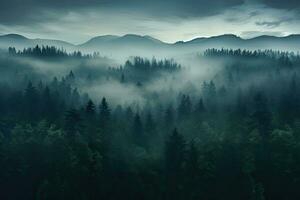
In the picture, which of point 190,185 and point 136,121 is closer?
point 190,185

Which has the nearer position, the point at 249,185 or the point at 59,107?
the point at 249,185

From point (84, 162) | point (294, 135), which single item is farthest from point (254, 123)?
point (84, 162)

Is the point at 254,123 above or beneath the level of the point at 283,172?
above

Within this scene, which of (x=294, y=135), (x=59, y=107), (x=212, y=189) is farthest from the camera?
(x=59, y=107)

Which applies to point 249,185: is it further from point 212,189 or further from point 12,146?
point 12,146

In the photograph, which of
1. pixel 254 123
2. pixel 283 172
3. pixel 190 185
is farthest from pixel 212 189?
pixel 254 123

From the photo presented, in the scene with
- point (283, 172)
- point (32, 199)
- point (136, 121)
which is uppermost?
point (136, 121)

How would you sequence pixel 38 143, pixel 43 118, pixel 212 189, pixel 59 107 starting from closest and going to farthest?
pixel 212 189 < pixel 38 143 < pixel 43 118 < pixel 59 107

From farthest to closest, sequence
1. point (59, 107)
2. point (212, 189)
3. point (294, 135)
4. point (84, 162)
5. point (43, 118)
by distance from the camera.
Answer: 1. point (59, 107)
2. point (43, 118)
3. point (294, 135)
4. point (84, 162)
5. point (212, 189)

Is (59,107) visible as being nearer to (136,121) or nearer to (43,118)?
(43,118)
